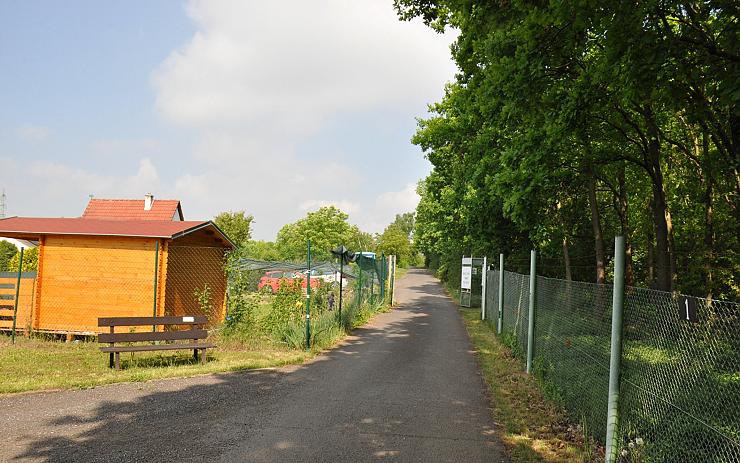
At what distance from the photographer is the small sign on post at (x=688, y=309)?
341 cm

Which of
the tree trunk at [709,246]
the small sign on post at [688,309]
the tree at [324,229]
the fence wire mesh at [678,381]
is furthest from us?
the tree at [324,229]

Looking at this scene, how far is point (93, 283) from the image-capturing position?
481 inches

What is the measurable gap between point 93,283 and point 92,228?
4.32 ft

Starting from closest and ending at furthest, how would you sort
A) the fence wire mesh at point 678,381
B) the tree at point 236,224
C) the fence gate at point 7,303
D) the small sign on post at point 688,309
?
the fence wire mesh at point 678,381
the small sign on post at point 688,309
the fence gate at point 7,303
the tree at point 236,224

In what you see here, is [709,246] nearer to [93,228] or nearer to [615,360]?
[615,360]

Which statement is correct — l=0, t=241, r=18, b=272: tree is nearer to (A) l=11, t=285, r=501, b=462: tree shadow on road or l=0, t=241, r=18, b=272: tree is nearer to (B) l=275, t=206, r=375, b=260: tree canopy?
(A) l=11, t=285, r=501, b=462: tree shadow on road

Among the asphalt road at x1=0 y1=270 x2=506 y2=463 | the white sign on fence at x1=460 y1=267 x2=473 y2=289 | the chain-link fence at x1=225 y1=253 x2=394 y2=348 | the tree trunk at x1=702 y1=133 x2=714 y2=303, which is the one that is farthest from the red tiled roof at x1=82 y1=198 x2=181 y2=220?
the tree trunk at x1=702 y1=133 x2=714 y2=303

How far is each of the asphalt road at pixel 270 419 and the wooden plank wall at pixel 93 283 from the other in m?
4.89

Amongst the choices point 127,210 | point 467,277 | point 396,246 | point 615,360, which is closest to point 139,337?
point 615,360

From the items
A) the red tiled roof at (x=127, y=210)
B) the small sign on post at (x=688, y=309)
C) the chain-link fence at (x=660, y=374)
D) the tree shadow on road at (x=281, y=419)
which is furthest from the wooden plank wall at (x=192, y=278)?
the red tiled roof at (x=127, y=210)

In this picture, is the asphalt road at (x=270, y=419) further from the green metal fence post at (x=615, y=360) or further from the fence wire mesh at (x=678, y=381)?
the fence wire mesh at (x=678, y=381)

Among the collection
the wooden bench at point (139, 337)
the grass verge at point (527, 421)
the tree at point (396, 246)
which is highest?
the tree at point (396, 246)

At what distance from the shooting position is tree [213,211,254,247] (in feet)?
182

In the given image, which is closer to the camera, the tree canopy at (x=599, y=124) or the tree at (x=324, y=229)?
the tree canopy at (x=599, y=124)
